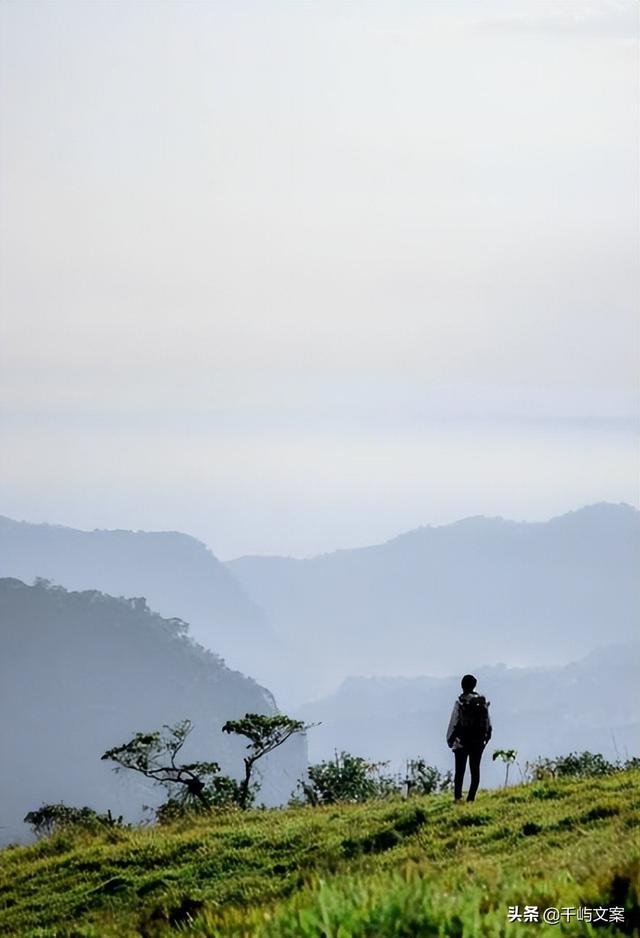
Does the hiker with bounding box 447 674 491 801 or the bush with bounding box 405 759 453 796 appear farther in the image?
the bush with bounding box 405 759 453 796

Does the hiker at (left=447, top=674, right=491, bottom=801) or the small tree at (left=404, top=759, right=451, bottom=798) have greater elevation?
the hiker at (left=447, top=674, right=491, bottom=801)

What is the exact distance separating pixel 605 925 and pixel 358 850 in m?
9.22

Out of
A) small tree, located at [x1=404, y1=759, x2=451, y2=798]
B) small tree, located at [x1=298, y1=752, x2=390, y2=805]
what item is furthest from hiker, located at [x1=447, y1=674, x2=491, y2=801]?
small tree, located at [x1=404, y1=759, x2=451, y2=798]

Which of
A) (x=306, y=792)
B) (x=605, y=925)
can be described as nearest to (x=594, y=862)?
(x=605, y=925)

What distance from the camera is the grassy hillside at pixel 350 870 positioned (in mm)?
8516

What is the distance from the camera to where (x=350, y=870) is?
15.1m

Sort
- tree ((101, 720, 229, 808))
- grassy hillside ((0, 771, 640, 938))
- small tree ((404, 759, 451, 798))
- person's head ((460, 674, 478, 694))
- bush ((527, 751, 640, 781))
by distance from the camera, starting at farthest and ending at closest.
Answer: small tree ((404, 759, 451, 798)), tree ((101, 720, 229, 808)), bush ((527, 751, 640, 781)), person's head ((460, 674, 478, 694)), grassy hillside ((0, 771, 640, 938))

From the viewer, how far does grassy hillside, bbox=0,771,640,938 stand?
8.52m

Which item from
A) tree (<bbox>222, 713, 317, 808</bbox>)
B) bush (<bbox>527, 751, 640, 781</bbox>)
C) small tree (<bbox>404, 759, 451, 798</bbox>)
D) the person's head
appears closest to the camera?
the person's head

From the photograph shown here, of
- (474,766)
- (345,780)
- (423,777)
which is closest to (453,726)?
(474,766)

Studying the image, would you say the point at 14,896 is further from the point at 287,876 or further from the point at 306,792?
the point at 306,792

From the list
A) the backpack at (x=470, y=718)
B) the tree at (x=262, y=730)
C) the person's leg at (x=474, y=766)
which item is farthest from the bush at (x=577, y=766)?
the tree at (x=262, y=730)

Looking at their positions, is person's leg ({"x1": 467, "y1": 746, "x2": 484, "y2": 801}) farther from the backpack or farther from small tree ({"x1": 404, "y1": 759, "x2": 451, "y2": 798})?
small tree ({"x1": 404, "y1": 759, "x2": 451, "y2": 798})

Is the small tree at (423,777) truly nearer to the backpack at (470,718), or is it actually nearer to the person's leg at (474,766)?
the person's leg at (474,766)
